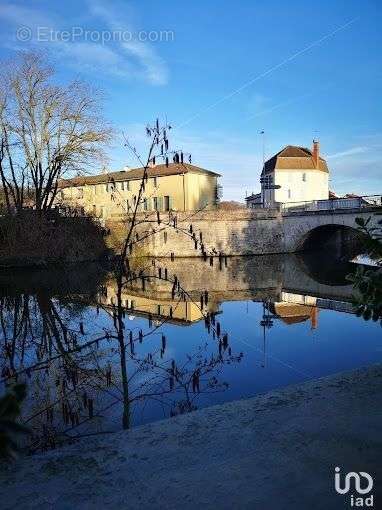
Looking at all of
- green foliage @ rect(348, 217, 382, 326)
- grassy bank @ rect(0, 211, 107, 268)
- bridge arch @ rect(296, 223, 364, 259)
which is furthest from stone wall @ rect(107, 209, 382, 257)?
green foliage @ rect(348, 217, 382, 326)

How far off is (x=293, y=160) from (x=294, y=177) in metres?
2.31

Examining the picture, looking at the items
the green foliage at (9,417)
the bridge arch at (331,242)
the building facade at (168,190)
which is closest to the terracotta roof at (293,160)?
the building facade at (168,190)

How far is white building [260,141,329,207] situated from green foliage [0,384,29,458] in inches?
2134

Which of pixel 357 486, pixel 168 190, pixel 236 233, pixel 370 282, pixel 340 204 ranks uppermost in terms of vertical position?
pixel 168 190

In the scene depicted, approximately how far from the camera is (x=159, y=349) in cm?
978

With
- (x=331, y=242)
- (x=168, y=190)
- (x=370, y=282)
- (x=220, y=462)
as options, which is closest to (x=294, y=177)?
(x=331, y=242)

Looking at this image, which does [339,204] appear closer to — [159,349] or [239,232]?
[239,232]

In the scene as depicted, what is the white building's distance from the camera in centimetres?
5441

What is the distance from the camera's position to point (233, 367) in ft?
26.6

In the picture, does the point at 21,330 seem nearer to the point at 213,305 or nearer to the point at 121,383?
the point at 121,383

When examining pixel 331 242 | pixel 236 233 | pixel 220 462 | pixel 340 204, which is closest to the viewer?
pixel 220 462

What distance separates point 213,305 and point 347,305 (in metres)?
4.99

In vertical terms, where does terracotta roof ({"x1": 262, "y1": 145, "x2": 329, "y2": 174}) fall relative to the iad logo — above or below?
above

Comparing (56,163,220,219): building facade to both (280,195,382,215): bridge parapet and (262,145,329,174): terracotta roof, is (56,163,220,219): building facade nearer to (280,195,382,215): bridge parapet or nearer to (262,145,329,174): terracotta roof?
(262,145,329,174): terracotta roof
